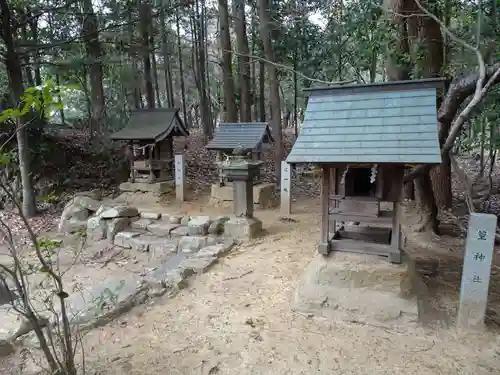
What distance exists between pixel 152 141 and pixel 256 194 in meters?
3.42

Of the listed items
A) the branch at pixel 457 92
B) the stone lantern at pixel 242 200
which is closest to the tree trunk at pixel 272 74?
the stone lantern at pixel 242 200

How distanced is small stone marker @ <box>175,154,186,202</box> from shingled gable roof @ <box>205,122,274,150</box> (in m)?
0.89

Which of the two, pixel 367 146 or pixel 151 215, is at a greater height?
pixel 367 146

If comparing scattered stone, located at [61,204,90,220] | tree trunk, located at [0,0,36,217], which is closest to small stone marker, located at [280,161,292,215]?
scattered stone, located at [61,204,90,220]

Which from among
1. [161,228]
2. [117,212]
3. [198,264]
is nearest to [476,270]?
[198,264]

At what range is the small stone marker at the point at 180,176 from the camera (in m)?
10.1

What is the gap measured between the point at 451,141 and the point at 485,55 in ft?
3.80

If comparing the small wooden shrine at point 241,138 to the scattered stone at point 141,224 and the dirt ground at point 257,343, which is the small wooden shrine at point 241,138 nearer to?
the scattered stone at point 141,224

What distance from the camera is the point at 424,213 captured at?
7039 millimetres

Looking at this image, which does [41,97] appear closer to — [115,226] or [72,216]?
[115,226]

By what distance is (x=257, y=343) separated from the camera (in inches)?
143

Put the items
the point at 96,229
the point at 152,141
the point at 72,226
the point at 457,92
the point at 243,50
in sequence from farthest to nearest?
the point at 243,50 < the point at 152,141 < the point at 72,226 < the point at 96,229 < the point at 457,92

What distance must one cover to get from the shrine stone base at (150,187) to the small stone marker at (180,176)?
42 cm

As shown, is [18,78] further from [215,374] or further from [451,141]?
[451,141]
